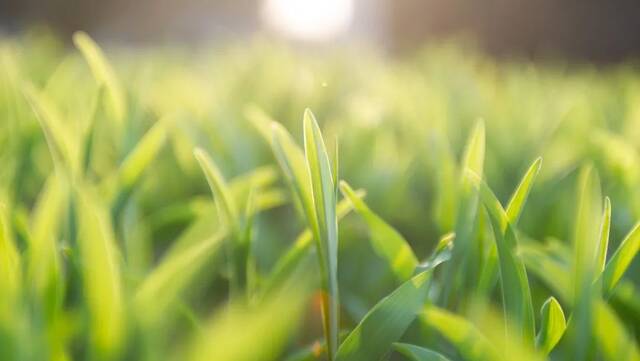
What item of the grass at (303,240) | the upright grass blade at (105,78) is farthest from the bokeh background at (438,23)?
the upright grass blade at (105,78)

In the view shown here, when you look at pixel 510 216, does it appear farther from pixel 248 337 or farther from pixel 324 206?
pixel 248 337

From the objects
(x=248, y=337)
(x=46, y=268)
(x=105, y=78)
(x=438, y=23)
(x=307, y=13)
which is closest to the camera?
(x=248, y=337)

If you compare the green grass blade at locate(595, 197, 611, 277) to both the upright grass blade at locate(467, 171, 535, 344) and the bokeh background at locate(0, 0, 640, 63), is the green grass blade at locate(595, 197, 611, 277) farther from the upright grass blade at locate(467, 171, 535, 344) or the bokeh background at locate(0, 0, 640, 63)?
the bokeh background at locate(0, 0, 640, 63)

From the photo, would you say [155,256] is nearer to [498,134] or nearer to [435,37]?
[498,134]

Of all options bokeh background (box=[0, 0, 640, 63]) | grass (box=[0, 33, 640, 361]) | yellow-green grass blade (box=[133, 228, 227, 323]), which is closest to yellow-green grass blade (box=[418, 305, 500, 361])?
grass (box=[0, 33, 640, 361])

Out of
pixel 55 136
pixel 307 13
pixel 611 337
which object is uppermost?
pixel 307 13

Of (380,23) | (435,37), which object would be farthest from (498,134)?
(380,23)

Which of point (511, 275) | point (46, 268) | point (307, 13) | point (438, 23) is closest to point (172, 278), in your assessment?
point (46, 268)
